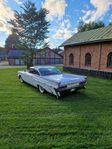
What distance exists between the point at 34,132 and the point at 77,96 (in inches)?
151

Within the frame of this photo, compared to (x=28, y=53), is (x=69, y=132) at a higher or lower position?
lower

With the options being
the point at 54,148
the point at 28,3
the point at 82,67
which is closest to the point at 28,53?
the point at 28,3

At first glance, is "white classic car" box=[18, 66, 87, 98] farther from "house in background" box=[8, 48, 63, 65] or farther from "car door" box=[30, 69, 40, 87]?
"house in background" box=[8, 48, 63, 65]

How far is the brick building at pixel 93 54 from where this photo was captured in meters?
13.7

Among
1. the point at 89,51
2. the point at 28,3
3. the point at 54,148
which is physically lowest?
the point at 54,148

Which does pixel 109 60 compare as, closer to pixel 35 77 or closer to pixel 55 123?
pixel 35 77

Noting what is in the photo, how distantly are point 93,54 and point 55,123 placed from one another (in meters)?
12.1

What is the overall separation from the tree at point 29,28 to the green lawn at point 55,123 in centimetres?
2504

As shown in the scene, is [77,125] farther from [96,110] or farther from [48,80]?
[48,80]

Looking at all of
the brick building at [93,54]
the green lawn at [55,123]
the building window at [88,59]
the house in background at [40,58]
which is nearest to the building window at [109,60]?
the brick building at [93,54]

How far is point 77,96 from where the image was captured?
24.1 feet

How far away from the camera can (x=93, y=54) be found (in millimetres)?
15297

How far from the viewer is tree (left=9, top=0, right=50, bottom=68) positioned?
31.1 metres

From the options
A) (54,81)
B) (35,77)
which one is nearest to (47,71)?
(35,77)
